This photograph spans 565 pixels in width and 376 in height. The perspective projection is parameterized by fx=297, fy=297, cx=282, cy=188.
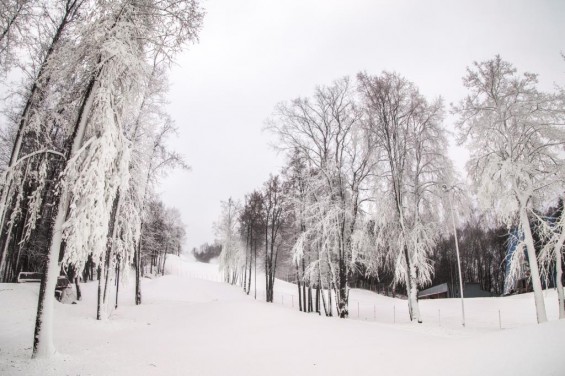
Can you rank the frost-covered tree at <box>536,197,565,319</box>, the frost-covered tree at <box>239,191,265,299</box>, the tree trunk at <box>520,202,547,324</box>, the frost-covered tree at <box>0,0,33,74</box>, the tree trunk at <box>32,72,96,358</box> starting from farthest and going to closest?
the frost-covered tree at <box>239,191,265,299</box>, the tree trunk at <box>520,202,547,324</box>, the frost-covered tree at <box>536,197,565,319</box>, the frost-covered tree at <box>0,0,33,74</box>, the tree trunk at <box>32,72,96,358</box>

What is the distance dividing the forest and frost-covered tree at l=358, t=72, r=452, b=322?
0.08 m

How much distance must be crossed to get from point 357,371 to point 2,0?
13474mm

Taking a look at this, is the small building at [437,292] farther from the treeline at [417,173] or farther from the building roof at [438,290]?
the treeline at [417,173]

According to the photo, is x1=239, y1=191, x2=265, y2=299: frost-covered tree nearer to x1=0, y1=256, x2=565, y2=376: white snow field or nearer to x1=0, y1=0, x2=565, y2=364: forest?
x1=0, y1=0, x2=565, y2=364: forest

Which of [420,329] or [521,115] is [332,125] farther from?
[420,329]

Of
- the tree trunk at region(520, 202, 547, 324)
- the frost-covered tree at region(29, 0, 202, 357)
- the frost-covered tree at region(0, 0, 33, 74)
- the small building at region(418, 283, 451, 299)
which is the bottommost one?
the small building at region(418, 283, 451, 299)

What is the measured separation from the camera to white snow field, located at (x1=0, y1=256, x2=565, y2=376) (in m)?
5.82

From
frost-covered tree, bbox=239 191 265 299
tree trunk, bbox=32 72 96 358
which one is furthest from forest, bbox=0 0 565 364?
frost-covered tree, bbox=239 191 265 299

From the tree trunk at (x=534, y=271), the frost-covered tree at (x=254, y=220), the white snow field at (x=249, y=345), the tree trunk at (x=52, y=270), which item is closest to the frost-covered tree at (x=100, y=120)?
the tree trunk at (x=52, y=270)

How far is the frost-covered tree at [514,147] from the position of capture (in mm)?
12484

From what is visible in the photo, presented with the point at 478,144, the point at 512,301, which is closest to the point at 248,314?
the point at 478,144

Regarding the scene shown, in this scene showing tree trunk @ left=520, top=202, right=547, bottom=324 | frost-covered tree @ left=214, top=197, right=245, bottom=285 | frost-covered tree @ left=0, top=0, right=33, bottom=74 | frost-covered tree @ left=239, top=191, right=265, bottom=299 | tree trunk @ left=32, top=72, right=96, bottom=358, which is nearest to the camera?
tree trunk @ left=32, top=72, right=96, bottom=358

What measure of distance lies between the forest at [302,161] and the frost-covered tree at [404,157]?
8 centimetres

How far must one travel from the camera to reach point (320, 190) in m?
18.9
